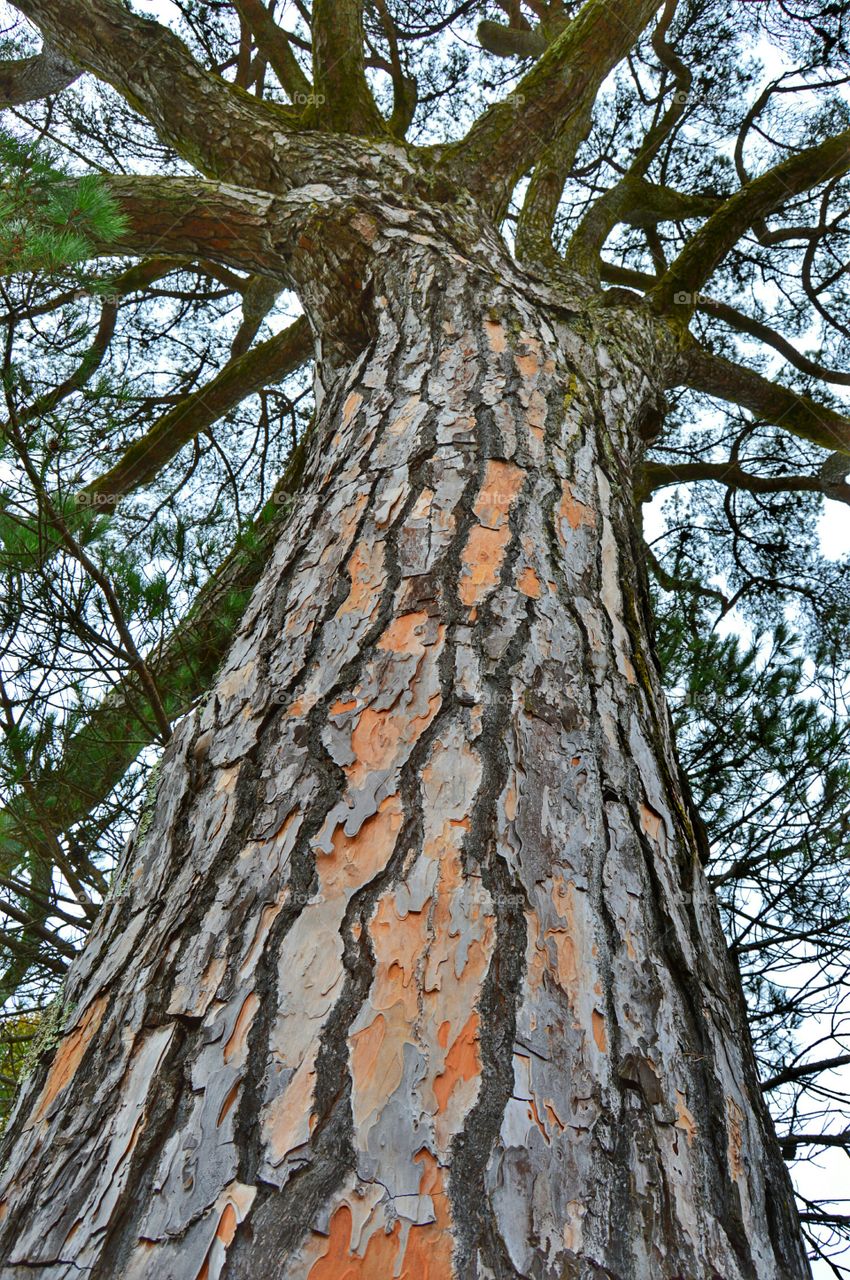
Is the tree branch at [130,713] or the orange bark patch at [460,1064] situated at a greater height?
the tree branch at [130,713]

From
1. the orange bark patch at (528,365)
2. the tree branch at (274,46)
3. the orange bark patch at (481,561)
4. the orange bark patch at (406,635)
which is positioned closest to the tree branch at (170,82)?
the orange bark patch at (528,365)

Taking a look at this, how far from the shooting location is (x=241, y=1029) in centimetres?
74

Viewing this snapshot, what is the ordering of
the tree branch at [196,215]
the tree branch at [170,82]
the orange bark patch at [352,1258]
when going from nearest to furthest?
the orange bark patch at [352,1258] < the tree branch at [196,215] < the tree branch at [170,82]

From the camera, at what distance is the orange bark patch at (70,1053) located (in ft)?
2.65

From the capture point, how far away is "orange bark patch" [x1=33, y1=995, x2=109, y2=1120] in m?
0.81

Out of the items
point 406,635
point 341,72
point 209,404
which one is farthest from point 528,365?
point 209,404

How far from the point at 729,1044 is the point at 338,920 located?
43 centimetres

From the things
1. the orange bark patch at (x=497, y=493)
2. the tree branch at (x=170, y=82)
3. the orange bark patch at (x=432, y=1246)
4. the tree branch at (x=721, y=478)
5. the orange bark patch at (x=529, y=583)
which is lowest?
the orange bark patch at (x=432, y=1246)

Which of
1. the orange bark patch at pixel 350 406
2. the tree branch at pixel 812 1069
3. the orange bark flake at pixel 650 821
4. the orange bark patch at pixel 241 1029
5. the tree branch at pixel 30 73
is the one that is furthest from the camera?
the tree branch at pixel 30 73

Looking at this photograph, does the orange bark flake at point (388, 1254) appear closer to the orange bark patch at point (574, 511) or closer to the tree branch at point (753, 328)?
the orange bark patch at point (574, 511)

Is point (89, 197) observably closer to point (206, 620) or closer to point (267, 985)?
point (206, 620)

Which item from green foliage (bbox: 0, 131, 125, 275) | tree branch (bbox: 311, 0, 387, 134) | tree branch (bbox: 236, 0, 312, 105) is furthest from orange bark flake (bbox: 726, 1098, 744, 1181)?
tree branch (bbox: 236, 0, 312, 105)

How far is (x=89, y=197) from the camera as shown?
1.59 meters

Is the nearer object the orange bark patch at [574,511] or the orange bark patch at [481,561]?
the orange bark patch at [481,561]
